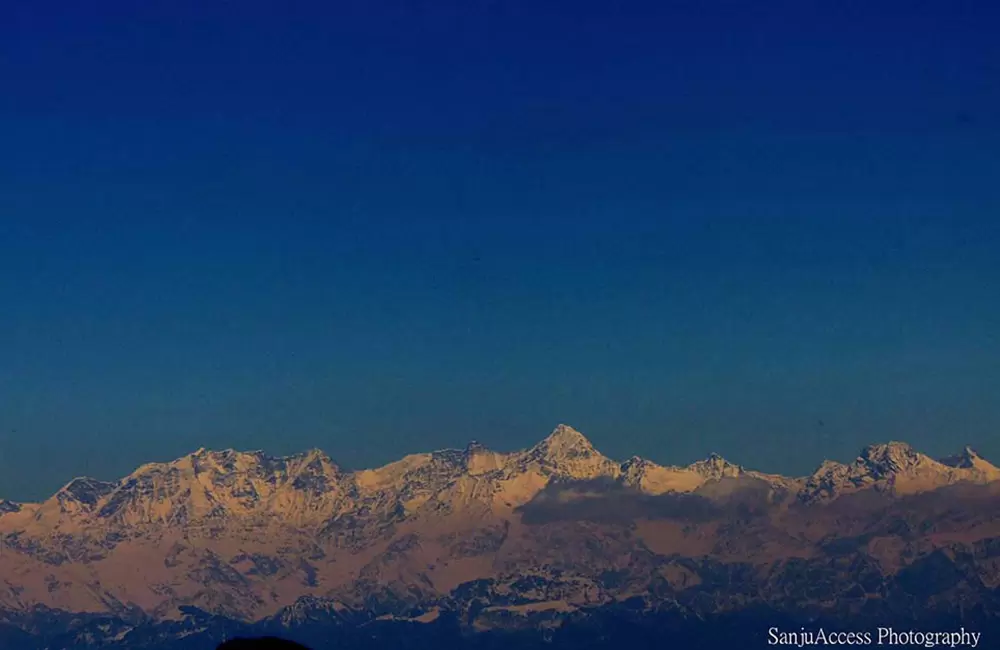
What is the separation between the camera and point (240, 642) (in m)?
10.3

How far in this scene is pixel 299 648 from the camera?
1041 centimetres

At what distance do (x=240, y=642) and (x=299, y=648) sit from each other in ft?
1.39
